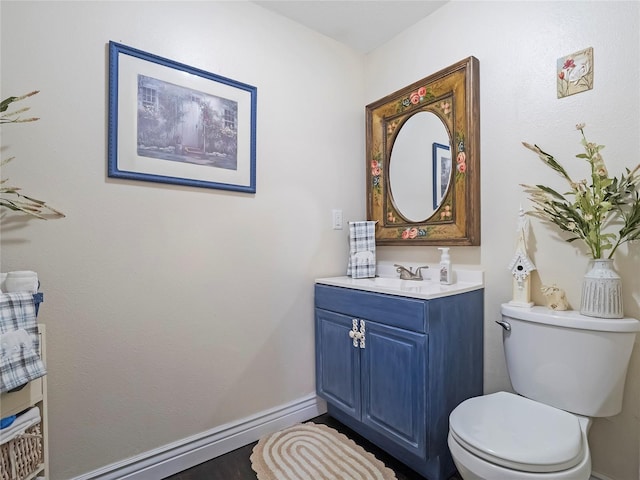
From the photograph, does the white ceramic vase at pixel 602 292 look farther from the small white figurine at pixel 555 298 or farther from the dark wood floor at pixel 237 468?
the dark wood floor at pixel 237 468

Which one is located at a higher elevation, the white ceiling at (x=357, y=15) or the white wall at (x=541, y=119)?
the white ceiling at (x=357, y=15)

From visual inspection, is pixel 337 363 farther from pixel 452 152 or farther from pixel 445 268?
pixel 452 152

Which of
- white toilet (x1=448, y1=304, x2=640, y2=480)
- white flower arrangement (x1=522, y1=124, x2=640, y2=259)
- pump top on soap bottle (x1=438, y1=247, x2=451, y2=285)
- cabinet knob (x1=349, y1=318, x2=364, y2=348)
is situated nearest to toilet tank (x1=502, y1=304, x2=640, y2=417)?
white toilet (x1=448, y1=304, x2=640, y2=480)

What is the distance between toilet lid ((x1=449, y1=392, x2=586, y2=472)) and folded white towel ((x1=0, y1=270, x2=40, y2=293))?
4.75 feet

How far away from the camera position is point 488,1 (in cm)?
161

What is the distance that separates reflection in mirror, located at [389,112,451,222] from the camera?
178 centimetres

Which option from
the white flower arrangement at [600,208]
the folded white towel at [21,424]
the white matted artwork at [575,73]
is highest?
the white matted artwork at [575,73]

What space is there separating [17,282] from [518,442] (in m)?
1.61

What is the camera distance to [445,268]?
167cm

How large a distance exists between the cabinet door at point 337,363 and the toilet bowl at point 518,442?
586mm

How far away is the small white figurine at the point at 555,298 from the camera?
1333 millimetres

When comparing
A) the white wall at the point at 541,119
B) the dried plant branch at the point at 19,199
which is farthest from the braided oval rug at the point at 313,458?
the dried plant branch at the point at 19,199

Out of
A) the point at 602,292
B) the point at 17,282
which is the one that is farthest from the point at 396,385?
the point at 17,282

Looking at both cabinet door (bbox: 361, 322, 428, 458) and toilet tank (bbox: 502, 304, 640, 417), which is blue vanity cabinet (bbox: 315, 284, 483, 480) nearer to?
cabinet door (bbox: 361, 322, 428, 458)
